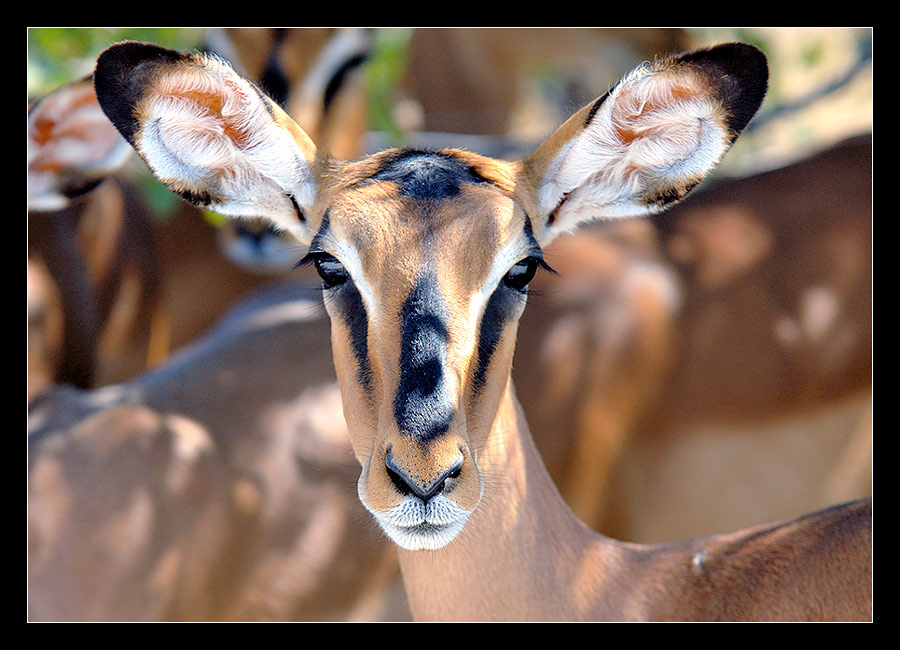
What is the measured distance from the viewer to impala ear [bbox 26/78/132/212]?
3.73m

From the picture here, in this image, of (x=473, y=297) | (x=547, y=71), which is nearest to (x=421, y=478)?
(x=473, y=297)

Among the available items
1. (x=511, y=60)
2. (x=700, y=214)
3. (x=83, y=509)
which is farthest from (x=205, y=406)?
(x=511, y=60)

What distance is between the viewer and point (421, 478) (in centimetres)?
227

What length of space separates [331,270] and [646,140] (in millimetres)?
1030

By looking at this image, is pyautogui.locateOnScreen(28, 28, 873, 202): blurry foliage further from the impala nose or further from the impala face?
the impala nose

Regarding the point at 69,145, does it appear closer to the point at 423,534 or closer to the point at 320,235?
the point at 320,235

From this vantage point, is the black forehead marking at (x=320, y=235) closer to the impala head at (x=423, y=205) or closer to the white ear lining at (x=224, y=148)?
the impala head at (x=423, y=205)

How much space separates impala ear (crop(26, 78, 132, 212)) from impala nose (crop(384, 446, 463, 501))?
2.10 meters

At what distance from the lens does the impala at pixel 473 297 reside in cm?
240

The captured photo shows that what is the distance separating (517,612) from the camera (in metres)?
2.86

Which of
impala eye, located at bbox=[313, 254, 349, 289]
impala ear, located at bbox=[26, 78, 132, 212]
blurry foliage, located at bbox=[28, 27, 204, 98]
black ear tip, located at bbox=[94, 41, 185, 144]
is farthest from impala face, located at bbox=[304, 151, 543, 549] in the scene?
blurry foliage, located at bbox=[28, 27, 204, 98]

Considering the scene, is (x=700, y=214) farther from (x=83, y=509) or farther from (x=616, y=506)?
(x=83, y=509)

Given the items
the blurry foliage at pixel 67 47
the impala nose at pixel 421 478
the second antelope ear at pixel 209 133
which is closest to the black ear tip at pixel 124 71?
the second antelope ear at pixel 209 133

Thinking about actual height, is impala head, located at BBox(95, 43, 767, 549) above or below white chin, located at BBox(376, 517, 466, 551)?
above
